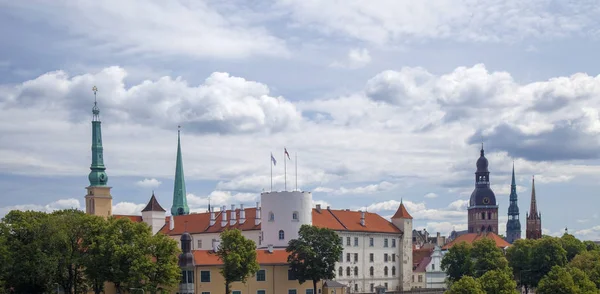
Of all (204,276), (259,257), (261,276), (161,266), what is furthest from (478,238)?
(161,266)

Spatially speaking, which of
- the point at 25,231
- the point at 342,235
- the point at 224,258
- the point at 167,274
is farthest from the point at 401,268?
the point at 25,231

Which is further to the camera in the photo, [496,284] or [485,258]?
[485,258]

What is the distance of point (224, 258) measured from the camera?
93.9 meters

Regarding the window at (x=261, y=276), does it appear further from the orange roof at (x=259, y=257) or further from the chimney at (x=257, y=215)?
the chimney at (x=257, y=215)

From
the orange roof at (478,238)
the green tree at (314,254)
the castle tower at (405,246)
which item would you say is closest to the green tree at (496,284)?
the green tree at (314,254)

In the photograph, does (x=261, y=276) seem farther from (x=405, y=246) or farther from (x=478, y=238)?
(x=478, y=238)

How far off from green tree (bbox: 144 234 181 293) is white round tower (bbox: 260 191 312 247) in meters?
30.6

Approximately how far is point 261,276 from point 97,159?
59.0 meters

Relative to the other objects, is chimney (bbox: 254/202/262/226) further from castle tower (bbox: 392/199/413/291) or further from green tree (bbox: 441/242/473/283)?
green tree (bbox: 441/242/473/283)

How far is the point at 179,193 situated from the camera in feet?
554

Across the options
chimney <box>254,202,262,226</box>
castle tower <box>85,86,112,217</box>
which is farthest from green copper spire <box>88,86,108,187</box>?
chimney <box>254,202,262,226</box>

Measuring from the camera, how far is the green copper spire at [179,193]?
166625 millimetres

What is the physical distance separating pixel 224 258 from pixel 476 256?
1655 inches

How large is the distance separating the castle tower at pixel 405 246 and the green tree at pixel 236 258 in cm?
4354
